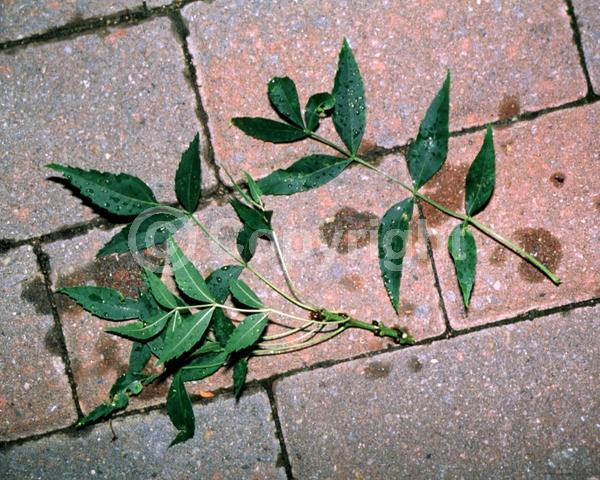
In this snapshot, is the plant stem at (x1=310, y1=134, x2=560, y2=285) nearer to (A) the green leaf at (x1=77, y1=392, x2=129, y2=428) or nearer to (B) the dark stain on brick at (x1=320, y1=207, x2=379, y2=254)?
(B) the dark stain on brick at (x1=320, y1=207, x2=379, y2=254)

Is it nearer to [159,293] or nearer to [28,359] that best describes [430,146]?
[159,293]

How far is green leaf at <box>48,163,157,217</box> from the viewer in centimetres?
163

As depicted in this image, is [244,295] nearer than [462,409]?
Yes

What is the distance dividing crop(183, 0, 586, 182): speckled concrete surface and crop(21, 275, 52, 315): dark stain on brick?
2.22ft

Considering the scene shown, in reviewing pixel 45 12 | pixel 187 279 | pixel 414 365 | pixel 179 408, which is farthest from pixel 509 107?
pixel 45 12

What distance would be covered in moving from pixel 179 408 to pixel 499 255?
102 cm

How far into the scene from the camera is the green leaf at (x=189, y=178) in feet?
5.49

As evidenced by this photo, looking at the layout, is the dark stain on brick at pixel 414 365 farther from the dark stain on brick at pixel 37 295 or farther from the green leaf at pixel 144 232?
the dark stain on brick at pixel 37 295

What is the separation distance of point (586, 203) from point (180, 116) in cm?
124

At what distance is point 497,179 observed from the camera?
1.85 metres

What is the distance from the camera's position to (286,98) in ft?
5.77

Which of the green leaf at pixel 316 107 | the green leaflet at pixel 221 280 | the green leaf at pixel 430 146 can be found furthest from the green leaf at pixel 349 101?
the green leaflet at pixel 221 280

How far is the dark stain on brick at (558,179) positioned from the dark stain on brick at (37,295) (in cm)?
156

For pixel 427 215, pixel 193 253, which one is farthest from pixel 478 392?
pixel 193 253
